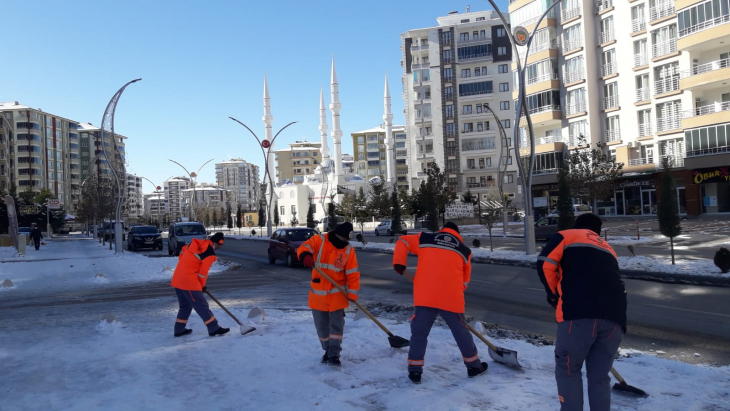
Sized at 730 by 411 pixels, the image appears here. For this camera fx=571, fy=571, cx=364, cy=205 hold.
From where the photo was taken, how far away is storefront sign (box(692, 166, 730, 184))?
3831 centimetres

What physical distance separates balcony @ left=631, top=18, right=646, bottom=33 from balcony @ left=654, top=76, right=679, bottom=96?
190 inches

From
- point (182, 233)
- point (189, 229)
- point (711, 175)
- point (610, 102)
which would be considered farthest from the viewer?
point (610, 102)

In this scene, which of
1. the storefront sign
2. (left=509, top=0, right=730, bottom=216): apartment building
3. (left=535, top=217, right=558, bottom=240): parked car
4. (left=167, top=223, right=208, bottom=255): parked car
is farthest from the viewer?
(left=509, top=0, right=730, bottom=216): apartment building

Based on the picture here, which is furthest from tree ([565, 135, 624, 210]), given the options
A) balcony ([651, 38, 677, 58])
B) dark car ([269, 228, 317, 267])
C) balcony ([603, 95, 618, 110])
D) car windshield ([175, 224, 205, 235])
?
car windshield ([175, 224, 205, 235])

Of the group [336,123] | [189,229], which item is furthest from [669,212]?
[336,123]

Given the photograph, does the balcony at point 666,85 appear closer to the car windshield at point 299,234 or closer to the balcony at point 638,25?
the balcony at point 638,25

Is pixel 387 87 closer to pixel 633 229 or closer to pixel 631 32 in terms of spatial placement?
pixel 631 32

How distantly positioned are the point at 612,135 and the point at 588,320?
162 ft

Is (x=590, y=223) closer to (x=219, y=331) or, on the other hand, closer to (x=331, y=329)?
(x=331, y=329)

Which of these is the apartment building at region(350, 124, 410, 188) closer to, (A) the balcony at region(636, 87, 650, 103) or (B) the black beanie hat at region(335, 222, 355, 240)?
(A) the balcony at region(636, 87, 650, 103)

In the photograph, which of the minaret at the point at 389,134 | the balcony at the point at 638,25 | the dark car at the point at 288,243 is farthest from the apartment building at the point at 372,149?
the dark car at the point at 288,243

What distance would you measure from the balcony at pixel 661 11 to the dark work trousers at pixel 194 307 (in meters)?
45.7

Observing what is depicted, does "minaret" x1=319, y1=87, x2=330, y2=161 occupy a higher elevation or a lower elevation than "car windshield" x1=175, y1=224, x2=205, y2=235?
higher

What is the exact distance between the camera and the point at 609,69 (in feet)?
159
